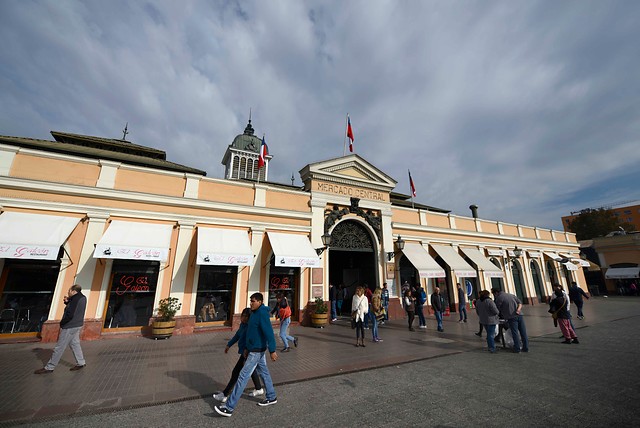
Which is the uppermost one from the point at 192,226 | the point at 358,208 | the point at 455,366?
the point at 358,208

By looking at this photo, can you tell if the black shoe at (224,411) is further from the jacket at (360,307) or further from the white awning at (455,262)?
the white awning at (455,262)

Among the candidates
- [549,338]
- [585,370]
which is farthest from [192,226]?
[549,338]

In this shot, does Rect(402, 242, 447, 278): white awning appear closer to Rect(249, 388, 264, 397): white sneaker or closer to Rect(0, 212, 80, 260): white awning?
Rect(249, 388, 264, 397): white sneaker

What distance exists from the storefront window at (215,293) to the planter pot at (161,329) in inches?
48.8

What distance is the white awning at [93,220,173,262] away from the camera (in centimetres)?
831

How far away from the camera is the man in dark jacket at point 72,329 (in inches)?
220

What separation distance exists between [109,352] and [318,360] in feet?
19.0

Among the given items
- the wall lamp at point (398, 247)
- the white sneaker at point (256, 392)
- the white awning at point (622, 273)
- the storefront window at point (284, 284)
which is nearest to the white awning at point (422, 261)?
the wall lamp at point (398, 247)

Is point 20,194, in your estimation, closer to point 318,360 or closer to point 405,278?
point 318,360

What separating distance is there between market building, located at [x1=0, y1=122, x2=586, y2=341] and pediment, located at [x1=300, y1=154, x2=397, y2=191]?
0.21 ft

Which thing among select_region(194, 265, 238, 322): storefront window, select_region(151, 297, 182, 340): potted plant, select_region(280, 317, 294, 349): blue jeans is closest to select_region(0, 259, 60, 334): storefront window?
select_region(151, 297, 182, 340): potted plant

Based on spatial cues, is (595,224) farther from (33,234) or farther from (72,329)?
(33,234)

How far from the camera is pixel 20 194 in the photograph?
862 centimetres

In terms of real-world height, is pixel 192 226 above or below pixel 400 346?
above
